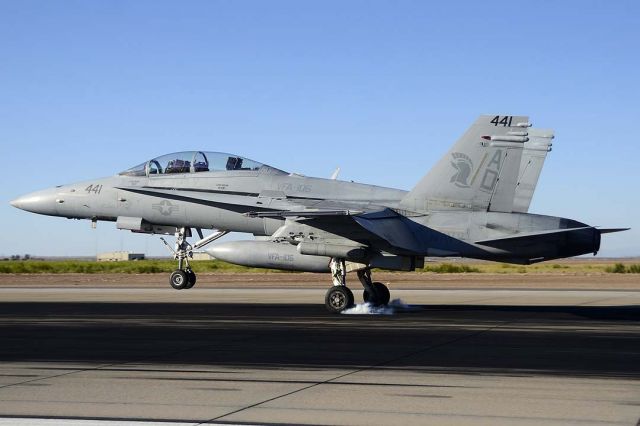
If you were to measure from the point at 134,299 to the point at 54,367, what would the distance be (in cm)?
1893

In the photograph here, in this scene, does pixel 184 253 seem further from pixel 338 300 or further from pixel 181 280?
pixel 338 300

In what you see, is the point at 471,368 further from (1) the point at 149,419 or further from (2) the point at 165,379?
(1) the point at 149,419

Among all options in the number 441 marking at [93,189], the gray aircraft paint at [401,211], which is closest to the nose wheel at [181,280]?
the gray aircraft paint at [401,211]

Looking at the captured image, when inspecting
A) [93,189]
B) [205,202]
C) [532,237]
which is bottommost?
[532,237]

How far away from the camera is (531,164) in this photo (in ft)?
81.7

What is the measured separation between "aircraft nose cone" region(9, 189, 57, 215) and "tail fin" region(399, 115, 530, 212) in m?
11.9

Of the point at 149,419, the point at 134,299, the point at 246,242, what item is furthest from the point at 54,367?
the point at 134,299

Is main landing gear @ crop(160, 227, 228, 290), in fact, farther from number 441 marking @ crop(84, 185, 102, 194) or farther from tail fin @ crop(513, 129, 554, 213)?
tail fin @ crop(513, 129, 554, 213)

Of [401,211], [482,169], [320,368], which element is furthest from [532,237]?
[320,368]

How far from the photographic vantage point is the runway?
8523mm

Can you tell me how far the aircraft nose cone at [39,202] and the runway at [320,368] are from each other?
5.84m

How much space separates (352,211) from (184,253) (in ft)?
23.8

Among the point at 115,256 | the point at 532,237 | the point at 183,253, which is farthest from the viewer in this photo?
the point at 115,256

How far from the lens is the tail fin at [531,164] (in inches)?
969
